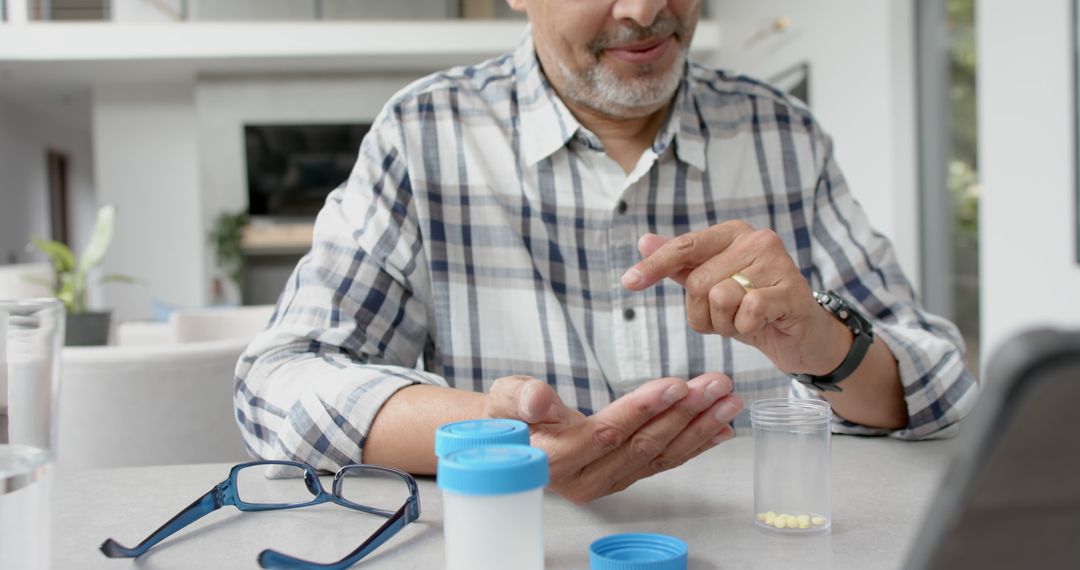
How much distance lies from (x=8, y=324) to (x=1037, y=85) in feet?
10.7

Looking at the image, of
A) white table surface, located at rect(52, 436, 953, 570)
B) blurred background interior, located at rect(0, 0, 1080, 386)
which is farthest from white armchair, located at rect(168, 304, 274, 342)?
white table surface, located at rect(52, 436, 953, 570)

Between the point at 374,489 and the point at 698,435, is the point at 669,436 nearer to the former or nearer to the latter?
the point at 698,435

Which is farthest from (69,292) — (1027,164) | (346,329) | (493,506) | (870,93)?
(870,93)

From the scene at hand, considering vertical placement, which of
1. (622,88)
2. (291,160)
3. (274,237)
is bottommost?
(274,237)

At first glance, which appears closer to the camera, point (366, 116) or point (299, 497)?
point (299, 497)

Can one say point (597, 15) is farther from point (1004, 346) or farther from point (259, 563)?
point (1004, 346)

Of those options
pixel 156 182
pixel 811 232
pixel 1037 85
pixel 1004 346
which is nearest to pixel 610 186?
pixel 811 232

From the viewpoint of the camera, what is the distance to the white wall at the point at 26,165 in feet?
30.9

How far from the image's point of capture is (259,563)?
54 cm

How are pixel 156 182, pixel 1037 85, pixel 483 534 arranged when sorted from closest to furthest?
pixel 483 534 → pixel 1037 85 → pixel 156 182

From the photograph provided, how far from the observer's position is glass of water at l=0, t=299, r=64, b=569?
49cm

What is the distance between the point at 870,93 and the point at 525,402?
166 inches

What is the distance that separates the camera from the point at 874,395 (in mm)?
974

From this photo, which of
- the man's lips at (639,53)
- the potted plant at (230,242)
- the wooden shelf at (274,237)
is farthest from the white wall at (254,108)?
the man's lips at (639,53)
